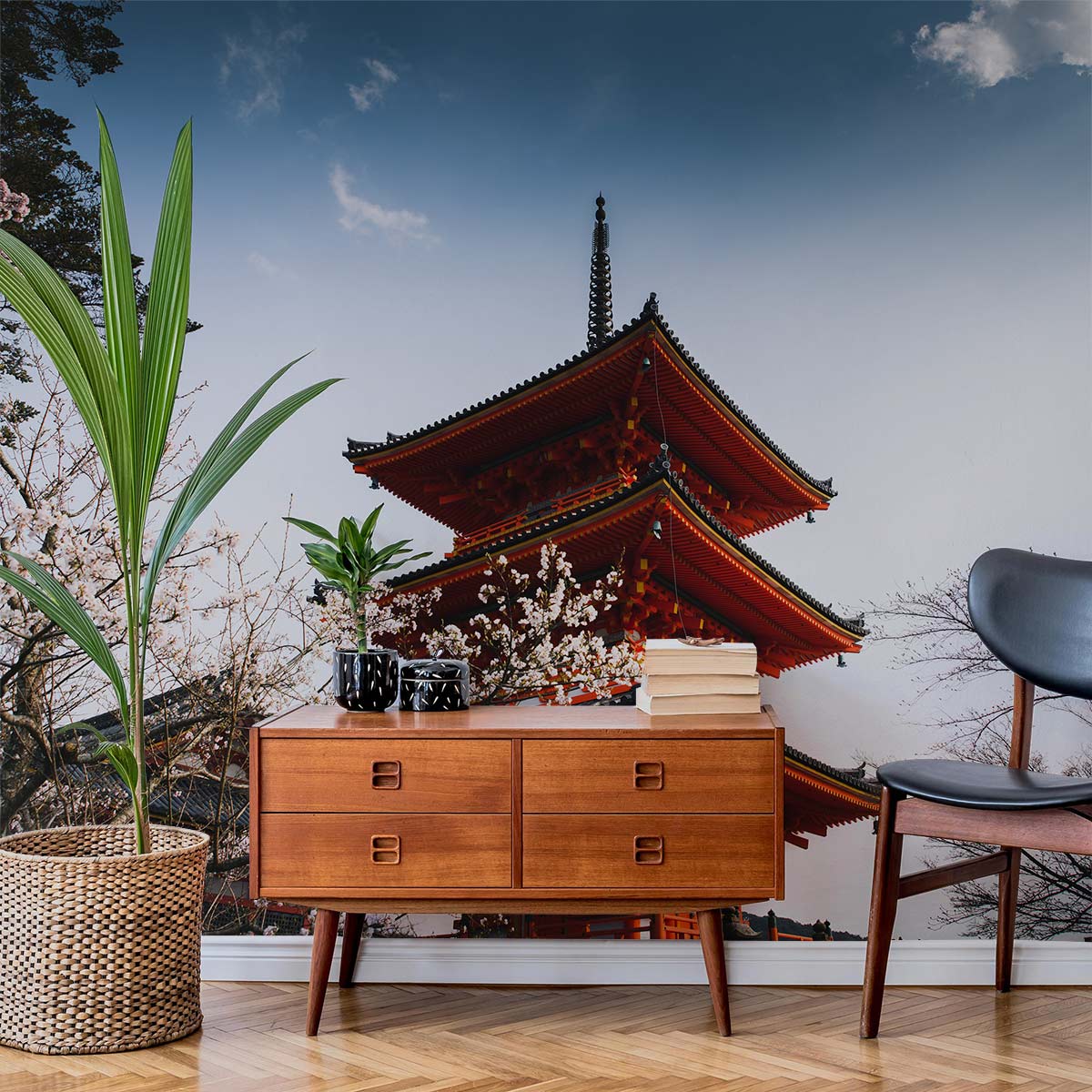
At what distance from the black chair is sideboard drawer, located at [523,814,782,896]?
29cm

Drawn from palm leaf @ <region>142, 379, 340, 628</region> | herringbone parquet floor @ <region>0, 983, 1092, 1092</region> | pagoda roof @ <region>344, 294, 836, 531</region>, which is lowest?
herringbone parquet floor @ <region>0, 983, 1092, 1092</region>

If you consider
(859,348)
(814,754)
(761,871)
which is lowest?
(761,871)

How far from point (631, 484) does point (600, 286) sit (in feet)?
1.82

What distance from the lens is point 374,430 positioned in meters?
2.70

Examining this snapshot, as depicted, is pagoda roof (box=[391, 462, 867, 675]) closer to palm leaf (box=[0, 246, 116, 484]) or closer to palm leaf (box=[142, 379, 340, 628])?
palm leaf (box=[142, 379, 340, 628])

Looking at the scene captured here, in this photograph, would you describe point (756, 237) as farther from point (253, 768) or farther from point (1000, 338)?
point (253, 768)

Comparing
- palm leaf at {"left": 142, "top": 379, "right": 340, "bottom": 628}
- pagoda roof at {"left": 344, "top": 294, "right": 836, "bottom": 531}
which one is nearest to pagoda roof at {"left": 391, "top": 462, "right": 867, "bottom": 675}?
pagoda roof at {"left": 344, "top": 294, "right": 836, "bottom": 531}

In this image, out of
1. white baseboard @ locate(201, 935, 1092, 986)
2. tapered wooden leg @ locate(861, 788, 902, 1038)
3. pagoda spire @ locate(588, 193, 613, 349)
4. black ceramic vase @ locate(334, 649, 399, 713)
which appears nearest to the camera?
tapered wooden leg @ locate(861, 788, 902, 1038)

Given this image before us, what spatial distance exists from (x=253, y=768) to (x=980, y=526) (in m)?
1.84

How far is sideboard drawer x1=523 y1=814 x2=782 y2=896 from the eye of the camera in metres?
2.11

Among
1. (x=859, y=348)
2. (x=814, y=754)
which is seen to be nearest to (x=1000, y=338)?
(x=859, y=348)

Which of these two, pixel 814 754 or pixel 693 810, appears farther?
pixel 814 754

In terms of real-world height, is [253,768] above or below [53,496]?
below

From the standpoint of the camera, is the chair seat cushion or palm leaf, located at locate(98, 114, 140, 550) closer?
the chair seat cushion
